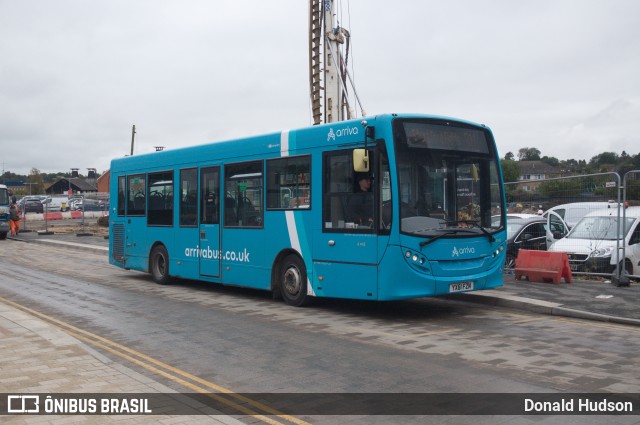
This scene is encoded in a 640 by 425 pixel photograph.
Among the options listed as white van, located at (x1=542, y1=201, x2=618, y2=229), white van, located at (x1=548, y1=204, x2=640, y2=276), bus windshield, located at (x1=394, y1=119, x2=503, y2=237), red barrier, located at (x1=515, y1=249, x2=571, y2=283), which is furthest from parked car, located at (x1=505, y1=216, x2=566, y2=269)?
bus windshield, located at (x1=394, y1=119, x2=503, y2=237)

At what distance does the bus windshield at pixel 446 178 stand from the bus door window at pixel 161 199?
23.4ft

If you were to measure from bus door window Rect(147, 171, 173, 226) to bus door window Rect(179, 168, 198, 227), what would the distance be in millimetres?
504

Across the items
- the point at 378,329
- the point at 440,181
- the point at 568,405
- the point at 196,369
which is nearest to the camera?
the point at 568,405

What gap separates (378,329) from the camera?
380 inches

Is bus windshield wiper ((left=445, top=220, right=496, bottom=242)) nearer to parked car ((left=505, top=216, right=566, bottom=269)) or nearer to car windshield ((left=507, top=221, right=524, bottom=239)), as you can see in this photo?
parked car ((left=505, top=216, right=566, bottom=269))

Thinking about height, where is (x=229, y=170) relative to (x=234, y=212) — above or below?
above

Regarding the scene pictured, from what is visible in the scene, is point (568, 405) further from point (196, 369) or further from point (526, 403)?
point (196, 369)

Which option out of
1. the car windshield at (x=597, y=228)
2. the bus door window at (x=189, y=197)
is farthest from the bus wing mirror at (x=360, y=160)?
the car windshield at (x=597, y=228)

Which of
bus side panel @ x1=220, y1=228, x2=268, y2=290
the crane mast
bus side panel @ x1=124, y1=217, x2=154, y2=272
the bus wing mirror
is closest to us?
the bus wing mirror

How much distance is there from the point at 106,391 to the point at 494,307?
788 centimetres

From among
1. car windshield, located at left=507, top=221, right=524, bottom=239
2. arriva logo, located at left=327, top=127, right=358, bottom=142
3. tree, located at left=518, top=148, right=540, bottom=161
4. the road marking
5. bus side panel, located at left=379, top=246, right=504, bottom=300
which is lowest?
the road marking

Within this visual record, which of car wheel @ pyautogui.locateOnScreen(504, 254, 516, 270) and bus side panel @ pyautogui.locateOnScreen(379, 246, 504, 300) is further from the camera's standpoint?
car wheel @ pyautogui.locateOnScreen(504, 254, 516, 270)

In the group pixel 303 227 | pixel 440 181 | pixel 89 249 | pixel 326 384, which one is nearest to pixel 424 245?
pixel 440 181

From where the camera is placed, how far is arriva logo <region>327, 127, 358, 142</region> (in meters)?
10.5
